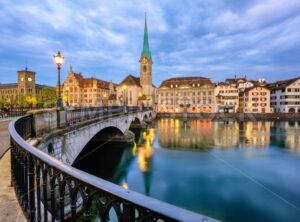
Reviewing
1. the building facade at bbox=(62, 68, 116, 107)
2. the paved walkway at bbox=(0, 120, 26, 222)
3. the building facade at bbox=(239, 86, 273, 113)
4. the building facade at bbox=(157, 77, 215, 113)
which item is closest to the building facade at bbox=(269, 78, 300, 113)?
the building facade at bbox=(239, 86, 273, 113)

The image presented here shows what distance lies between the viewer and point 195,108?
9544 centimetres

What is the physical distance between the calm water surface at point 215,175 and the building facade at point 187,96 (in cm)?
5997

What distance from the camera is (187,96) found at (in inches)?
3752

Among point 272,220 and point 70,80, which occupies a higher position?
point 70,80

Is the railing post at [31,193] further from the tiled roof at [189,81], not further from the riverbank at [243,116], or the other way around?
the tiled roof at [189,81]

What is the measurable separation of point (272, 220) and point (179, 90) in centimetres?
8508

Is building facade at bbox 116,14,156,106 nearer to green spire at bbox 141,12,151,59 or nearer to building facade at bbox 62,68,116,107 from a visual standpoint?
green spire at bbox 141,12,151,59

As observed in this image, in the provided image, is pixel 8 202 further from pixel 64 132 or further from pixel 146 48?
pixel 146 48

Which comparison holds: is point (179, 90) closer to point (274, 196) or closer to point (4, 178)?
point (274, 196)

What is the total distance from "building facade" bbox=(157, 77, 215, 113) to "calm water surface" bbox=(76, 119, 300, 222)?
60.0 metres

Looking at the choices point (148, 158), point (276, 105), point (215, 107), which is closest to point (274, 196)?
point (148, 158)

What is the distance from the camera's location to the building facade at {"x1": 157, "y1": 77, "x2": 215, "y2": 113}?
303ft

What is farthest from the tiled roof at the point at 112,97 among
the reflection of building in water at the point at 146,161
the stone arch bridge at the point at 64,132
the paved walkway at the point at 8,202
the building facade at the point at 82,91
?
the paved walkway at the point at 8,202

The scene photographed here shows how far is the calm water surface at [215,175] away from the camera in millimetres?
13859
